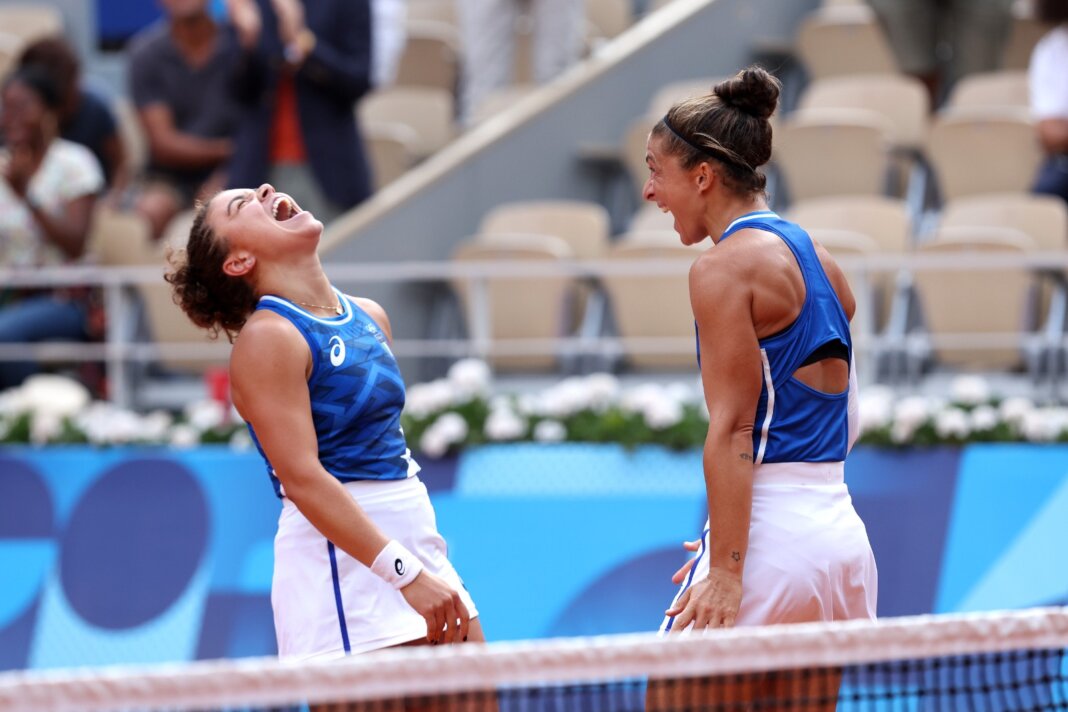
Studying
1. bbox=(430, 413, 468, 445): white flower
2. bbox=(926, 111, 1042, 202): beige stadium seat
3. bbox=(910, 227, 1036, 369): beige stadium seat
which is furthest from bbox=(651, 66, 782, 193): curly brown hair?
bbox=(926, 111, 1042, 202): beige stadium seat

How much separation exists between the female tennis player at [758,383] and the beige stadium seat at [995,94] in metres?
5.69

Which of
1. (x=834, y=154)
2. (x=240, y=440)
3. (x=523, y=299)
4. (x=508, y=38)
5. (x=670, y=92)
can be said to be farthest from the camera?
(x=508, y=38)

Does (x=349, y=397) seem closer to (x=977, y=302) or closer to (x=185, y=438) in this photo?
(x=185, y=438)

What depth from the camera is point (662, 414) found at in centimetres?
638

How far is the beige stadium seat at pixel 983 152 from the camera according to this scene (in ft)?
26.5

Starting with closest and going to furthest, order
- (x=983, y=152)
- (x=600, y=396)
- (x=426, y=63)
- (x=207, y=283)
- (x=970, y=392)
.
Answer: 1. (x=207, y=283)
2. (x=970, y=392)
3. (x=600, y=396)
4. (x=983, y=152)
5. (x=426, y=63)

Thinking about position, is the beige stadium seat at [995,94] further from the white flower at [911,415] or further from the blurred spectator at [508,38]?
the white flower at [911,415]

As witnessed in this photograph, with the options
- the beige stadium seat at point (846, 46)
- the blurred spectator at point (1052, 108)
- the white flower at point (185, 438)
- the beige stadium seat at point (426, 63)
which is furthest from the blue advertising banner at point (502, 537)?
the beige stadium seat at point (426, 63)

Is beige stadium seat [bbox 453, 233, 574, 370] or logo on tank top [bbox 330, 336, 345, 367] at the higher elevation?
logo on tank top [bbox 330, 336, 345, 367]

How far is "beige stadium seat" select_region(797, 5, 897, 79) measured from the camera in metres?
9.70

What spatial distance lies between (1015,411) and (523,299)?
7.92 feet

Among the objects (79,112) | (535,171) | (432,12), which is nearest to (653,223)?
(535,171)

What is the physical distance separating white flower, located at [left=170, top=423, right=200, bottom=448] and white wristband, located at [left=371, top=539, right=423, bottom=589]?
350cm

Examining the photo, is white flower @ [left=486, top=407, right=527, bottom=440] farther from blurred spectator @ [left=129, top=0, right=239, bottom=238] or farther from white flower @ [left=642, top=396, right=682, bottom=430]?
blurred spectator @ [left=129, top=0, right=239, bottom=238]
